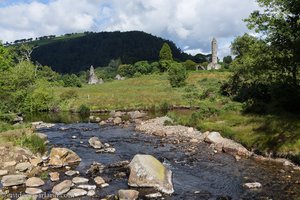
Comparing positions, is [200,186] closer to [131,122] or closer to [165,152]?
[165,152]

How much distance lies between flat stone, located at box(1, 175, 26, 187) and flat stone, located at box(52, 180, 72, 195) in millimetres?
2690

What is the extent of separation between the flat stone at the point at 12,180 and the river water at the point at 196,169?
1725 millimetres

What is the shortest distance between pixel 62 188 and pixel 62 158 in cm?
709

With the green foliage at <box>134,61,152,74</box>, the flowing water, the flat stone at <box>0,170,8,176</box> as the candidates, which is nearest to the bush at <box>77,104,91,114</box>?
the flowing water

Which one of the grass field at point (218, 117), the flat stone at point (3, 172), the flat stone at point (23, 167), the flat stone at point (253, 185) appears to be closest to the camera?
the flat stone at point (253, 185)

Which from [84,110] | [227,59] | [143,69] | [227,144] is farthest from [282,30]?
[227,59]

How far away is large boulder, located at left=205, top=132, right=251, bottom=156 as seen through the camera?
29.5 meters

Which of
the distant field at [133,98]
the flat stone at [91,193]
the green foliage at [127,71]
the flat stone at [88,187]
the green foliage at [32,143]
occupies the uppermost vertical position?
the green foliage at [127,71]

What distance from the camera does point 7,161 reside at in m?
25.5

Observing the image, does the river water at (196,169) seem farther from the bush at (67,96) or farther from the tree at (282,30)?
the bush at (67,96)

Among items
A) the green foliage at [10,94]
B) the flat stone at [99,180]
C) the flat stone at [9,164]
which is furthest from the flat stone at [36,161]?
the green foliage at [10,94]

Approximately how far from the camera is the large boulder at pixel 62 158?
1032 inches

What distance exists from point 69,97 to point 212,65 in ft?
288

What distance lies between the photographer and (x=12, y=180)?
21.7m
